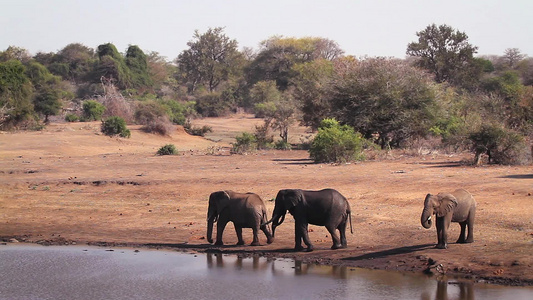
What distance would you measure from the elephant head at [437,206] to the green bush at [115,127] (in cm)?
3186

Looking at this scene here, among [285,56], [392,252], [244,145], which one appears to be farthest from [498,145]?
[285,56]

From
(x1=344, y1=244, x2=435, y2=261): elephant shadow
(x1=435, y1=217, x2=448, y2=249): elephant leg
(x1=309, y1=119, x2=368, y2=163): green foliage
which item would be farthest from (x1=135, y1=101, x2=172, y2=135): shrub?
(x1=435, y1=217, x2=448, y2=249): elephant leg

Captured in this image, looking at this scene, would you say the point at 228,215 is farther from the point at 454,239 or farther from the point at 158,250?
the point at 454,239

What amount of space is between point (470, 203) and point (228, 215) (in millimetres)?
4579

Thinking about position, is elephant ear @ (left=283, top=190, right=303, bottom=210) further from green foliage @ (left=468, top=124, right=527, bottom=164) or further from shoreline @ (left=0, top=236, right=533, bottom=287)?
green foliage @ (left=468, top=124, right=527, bottom=164)

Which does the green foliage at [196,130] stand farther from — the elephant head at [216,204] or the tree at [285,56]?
the elephant head at [216,204]

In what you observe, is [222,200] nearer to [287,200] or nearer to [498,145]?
[287,200]

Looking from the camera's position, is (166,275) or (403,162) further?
(403,162)

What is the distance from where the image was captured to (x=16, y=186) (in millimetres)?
23328

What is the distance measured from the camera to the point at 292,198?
13.1m

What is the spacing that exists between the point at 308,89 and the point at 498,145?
1883cm

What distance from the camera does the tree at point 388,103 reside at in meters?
33.8

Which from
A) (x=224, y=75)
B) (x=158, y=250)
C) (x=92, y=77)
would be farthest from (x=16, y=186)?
(x=224, y=75)

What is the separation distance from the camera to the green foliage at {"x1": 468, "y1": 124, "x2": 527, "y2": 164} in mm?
24281
